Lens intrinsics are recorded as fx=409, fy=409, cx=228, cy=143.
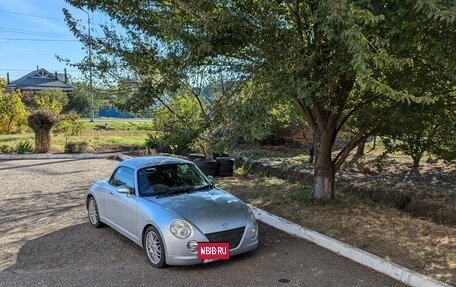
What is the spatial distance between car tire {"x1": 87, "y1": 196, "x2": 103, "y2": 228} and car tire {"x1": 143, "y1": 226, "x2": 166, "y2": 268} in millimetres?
1899

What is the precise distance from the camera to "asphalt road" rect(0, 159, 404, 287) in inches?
191

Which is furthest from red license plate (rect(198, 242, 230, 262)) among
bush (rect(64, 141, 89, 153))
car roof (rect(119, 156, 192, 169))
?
bush (rect(64, 141, 89, 153))

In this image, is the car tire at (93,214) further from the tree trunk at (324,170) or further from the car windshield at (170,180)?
the tree trunk at (324,170)

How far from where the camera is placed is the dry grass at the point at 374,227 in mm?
5238

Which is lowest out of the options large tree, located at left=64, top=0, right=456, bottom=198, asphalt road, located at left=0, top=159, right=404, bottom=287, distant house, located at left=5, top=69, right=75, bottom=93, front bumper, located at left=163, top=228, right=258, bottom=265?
asphalt road, located at left=0, top=159, right=404, bottom=287

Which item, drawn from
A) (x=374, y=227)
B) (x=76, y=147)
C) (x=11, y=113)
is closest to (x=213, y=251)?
(x=374, y=227)

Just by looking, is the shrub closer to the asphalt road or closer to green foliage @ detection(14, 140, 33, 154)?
green foliage @ detection(14, 140, 33, 154)

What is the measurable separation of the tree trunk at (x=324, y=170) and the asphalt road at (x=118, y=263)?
5.93 ft

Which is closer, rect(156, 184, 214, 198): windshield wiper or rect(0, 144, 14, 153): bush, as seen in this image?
rect(156, 184, 214, 198): windshield wiper

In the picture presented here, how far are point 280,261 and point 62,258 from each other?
3.01 metres

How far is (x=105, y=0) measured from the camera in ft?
23.4

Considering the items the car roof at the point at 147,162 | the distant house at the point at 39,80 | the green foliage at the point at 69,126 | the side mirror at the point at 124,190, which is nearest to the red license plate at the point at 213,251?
the side mirror at the point at 124,190

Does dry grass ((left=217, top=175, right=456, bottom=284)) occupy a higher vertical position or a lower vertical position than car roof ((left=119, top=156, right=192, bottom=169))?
lower

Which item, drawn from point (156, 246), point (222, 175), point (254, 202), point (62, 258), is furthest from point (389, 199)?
point (62, 258)
